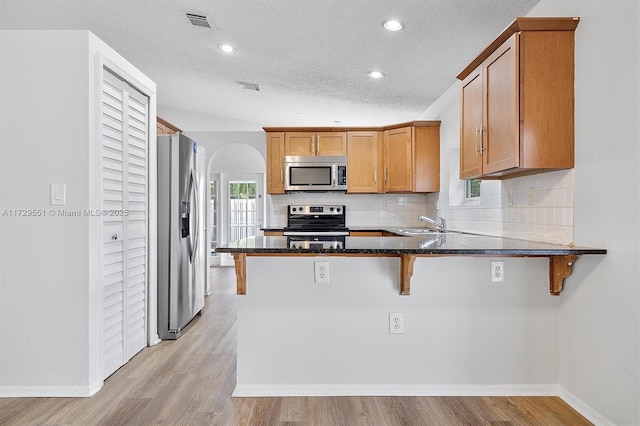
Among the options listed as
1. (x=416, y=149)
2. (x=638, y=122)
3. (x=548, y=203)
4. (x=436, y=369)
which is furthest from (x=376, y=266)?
(x=416, y=149)

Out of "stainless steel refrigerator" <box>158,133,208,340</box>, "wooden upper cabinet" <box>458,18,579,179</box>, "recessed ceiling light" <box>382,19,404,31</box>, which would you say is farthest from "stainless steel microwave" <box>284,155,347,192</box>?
"wooden upper cabinet" <box>458,18,579,179</box>

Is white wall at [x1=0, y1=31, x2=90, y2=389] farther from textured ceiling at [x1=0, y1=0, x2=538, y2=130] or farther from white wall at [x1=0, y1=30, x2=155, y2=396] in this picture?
textured ceiling at [x1=0, y1=0, x2=538, y2=130]

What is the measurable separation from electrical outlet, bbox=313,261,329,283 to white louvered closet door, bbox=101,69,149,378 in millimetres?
1330

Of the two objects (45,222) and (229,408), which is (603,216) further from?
(45,222)

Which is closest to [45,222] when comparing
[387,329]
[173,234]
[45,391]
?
[45,391]

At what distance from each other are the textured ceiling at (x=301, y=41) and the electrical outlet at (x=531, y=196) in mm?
1123

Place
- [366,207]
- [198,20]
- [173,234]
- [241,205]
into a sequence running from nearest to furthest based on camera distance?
[198,20], [173,234], [366,207], [241,205]

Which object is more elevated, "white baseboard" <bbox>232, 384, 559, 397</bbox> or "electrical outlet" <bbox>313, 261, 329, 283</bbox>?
"electrical outlet" <bbox>313, 261, 329, 283</bbox>

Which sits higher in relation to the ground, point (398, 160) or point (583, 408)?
point (398, 160)

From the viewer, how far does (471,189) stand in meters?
4.03

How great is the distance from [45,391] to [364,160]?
3953 mm

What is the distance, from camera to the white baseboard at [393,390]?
2.29 m

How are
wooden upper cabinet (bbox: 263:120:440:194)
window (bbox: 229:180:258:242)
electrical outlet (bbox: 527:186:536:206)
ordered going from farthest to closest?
window (bbox: 229:180:258:242)
wooden upper cabinet (bbox: 263:120:440:194)
electrical outlet (bbox: 527:186:536:206)

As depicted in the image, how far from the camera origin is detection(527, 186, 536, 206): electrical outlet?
254cm
